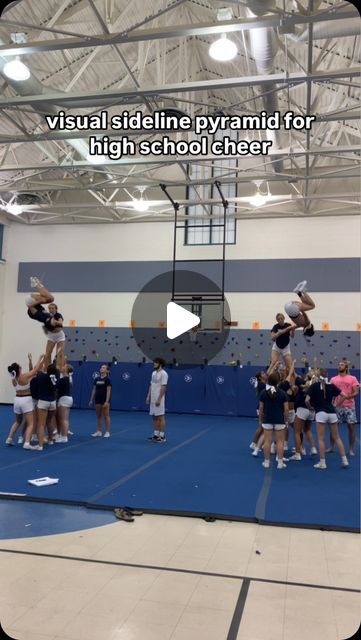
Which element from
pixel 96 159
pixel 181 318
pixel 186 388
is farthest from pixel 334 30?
pixel 186 388

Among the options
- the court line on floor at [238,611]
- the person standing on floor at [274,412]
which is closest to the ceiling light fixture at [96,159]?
the person standing on floor at [274,412]

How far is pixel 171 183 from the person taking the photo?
46.8 ft

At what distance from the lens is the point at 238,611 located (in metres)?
3.48

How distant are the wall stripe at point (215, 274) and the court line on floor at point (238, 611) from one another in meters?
14.5

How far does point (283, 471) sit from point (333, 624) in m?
4.67

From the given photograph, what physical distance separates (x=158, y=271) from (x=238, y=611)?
15.8 meters

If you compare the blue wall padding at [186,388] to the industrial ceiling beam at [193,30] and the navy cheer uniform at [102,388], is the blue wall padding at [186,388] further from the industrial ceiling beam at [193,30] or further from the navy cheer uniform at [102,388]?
the industrial ceiling beam at [193,30]

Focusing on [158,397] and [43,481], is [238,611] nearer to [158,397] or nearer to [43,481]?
[43,481]

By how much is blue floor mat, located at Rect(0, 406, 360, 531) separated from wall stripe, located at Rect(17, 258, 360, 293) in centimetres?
825

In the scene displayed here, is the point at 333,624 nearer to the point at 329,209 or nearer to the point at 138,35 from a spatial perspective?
the point at 138,35

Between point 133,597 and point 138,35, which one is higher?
point 138,35

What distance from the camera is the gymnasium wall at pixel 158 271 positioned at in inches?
682

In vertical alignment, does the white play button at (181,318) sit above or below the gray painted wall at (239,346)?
above

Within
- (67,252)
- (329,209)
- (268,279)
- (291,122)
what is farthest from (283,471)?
(67,252)
